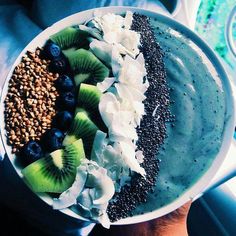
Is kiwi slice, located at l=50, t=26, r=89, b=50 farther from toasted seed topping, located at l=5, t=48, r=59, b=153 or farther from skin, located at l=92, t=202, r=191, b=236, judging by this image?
skin, located at l=92, t=202, r=191, b=236

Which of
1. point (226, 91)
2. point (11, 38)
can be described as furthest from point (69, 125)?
point (11, 38)

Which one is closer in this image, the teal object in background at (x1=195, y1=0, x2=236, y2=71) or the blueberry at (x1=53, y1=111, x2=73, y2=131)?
the blueberry at (x1=53, y1=111, x2=73, y2=131)

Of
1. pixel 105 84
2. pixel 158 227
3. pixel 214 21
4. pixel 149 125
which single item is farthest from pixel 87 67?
pixel 214 21

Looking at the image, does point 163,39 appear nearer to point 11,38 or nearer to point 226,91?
point 226,91

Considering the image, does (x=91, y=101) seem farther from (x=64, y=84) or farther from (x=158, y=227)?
(x=158, y=227)

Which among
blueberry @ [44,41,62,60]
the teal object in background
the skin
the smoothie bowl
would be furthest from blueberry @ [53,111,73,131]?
the teal object in background

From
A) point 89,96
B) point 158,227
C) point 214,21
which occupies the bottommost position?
point 158,227

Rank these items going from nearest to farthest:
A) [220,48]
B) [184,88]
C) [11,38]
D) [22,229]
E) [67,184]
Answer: [67,184], [184,88], [11,38], [22,229], [220,48]
